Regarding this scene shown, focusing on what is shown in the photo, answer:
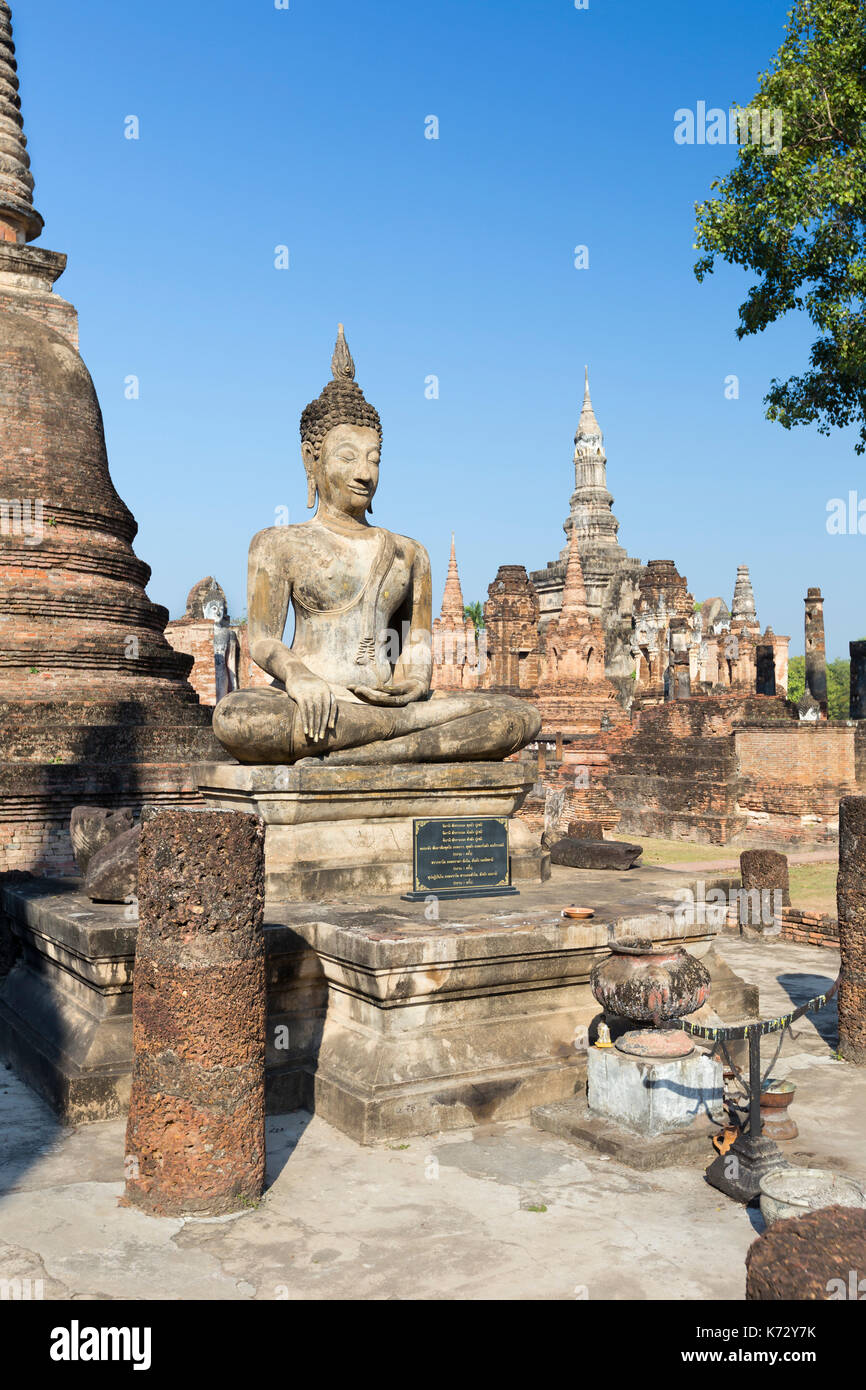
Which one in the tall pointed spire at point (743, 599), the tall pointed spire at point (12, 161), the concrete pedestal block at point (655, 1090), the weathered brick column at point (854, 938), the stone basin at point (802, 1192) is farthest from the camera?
the tall pointed spire at point (743, 599)

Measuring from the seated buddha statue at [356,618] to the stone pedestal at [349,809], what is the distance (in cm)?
17

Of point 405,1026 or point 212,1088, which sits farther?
point 405,1026

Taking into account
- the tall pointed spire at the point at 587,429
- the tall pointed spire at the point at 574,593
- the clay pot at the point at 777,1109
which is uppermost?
the tall pointed spire at the point at 587,429

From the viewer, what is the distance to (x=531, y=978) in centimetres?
567

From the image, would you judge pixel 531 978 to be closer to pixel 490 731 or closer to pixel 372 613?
pixel 490 731

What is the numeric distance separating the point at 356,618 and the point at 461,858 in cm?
186

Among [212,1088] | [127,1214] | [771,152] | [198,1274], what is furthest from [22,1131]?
[771,152]

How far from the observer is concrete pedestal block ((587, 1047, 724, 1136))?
16.4 ft

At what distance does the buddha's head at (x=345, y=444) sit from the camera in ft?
24.9

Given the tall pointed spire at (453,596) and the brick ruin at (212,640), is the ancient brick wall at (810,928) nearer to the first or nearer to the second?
the brick ruin at (212,640)

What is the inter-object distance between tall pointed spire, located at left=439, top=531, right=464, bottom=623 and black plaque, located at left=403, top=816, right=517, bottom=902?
106ft

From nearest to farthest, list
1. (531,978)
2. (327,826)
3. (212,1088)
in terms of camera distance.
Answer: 1. (212,1088)
2. (531,978)
3. (327,826)

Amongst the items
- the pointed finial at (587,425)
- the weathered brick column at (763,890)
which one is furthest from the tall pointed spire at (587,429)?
the weathered brick column at (763,890)
